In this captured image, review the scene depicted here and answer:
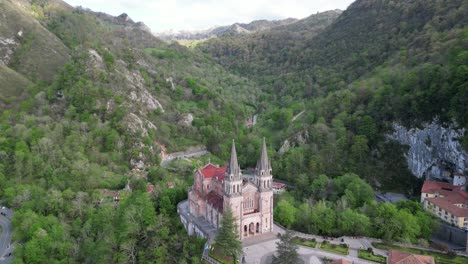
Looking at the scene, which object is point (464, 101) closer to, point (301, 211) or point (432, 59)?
point (432, 59)

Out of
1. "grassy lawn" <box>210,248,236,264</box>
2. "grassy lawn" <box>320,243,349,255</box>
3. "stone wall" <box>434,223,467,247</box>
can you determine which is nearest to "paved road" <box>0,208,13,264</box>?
"grassy lawn" <box>210,248,236,264</box>

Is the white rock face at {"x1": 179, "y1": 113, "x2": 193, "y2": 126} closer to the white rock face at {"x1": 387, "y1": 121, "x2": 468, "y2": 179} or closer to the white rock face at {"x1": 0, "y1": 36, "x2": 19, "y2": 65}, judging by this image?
the white rock face at {"x1": 0, "y1": 36, "x2": 19, "y2": 65}

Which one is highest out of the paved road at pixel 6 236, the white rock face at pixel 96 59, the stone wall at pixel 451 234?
the white rock face at pixel 96 59

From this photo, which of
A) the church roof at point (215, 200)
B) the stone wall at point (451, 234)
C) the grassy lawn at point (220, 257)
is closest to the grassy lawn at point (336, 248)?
the grassy lawn at point (220, 257)

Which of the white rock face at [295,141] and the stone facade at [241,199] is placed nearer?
the stone facade at [241,199]

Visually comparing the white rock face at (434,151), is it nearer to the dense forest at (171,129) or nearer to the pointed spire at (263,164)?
the dense forest at (171,129)

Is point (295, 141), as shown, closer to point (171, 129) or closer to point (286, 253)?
point (171, 129)
